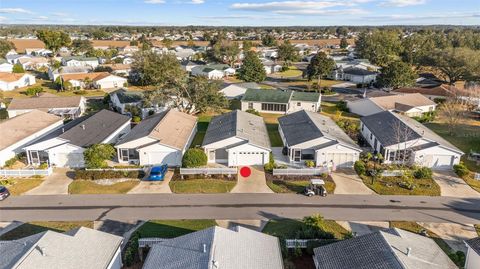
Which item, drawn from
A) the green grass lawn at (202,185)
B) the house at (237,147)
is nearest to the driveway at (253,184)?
the green grass lawn at (202,185)

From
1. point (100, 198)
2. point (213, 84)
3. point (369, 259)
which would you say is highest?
point (213, 84)

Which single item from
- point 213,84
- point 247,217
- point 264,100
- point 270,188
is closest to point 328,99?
point 264,100

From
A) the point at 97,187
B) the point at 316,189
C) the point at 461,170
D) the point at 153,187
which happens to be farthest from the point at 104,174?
the point at 461,170

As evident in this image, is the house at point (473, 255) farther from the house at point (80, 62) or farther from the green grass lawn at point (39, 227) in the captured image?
the house at point (80, 62)

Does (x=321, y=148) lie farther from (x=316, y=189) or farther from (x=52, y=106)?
(x=52, y=106)

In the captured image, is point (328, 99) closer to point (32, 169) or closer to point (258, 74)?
point (258, 74)

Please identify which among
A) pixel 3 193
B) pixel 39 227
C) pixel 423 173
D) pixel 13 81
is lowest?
pixel 39 227
